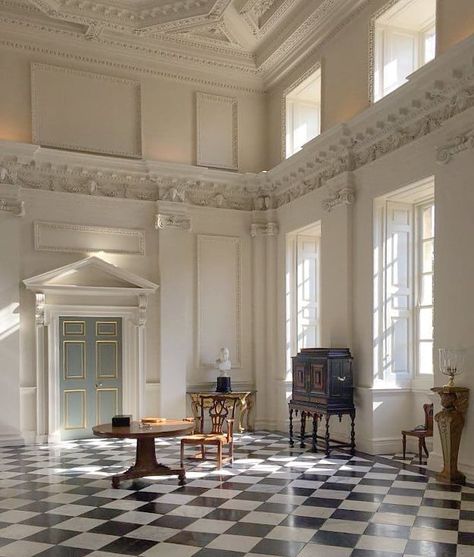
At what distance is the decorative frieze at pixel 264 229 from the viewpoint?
12180 mm

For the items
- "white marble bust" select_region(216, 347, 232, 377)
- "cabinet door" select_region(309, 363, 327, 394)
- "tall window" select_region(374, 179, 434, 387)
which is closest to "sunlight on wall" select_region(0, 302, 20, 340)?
"white marble bust" select_region(216, 347, 232, 377)

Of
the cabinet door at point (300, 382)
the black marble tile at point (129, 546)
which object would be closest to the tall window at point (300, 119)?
the cabinet door at point (300, 382)

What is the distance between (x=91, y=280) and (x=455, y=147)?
6465 mm

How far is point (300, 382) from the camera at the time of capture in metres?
9.90

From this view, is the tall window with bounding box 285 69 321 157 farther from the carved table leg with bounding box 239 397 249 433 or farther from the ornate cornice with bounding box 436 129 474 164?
the carved table leg with bounding box 239 397 249 433

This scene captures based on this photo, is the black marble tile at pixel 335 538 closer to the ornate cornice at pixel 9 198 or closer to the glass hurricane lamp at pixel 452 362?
the glass hurricane lamp at pixel 452 362

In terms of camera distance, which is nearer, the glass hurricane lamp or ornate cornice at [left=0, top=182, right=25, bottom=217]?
the glass hurricane lamp

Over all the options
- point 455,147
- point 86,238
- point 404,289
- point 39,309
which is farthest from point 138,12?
point 404,289

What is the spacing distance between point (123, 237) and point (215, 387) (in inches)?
129

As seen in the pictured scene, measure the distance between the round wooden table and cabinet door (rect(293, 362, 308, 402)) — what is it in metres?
2.47

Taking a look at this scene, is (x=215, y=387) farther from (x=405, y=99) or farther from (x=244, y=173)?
(x=405, y=99)

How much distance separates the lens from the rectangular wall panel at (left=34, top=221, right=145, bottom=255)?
10914mm

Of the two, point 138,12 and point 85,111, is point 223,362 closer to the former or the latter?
point 85,111

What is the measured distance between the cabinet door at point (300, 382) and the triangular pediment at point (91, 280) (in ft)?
10.1
